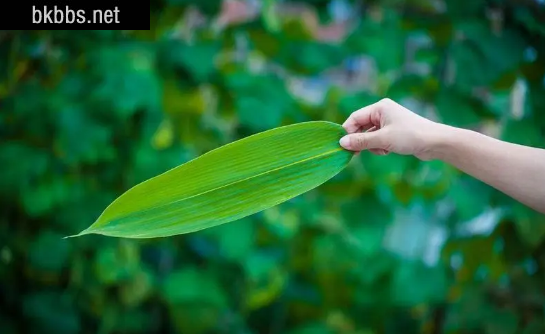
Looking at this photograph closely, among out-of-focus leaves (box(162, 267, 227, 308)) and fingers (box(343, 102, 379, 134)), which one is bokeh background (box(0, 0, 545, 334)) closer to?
out-of-focus leaves (box(162, 267, 227, 308))

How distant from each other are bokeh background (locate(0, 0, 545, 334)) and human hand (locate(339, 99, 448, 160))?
474 millimetres

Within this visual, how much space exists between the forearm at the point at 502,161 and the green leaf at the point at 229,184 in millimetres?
78

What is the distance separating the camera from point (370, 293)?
1.00 meters

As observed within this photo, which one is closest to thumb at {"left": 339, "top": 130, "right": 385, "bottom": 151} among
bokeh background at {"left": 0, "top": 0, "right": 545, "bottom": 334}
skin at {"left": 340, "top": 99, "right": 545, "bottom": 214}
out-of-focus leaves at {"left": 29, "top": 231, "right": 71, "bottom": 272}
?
skin at {"left": 340, "top": 99, "right": 545, "bottom": 214}

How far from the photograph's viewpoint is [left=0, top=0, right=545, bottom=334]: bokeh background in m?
0.92

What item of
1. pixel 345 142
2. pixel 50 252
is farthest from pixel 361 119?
pixel 50 252

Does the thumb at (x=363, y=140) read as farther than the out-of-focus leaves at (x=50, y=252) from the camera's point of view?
No

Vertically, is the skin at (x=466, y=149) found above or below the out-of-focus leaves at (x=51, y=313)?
above

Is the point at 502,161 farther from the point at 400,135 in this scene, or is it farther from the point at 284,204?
the point at 284,204

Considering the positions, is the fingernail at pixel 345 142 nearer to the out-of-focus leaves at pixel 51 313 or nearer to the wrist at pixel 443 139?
the wrist at pixel 443 139

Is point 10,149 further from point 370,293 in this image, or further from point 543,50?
point 543,50

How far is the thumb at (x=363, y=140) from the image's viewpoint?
0.46 metres

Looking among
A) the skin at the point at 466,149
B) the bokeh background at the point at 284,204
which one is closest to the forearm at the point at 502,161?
the skin at the point at 466,149

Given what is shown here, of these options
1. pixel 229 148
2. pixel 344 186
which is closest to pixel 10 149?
pixel 344 186
